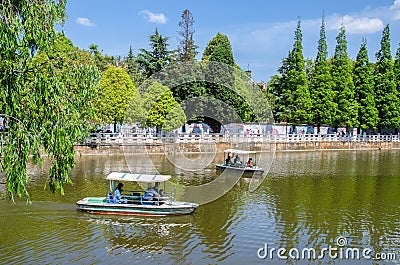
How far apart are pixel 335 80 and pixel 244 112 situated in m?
13.1

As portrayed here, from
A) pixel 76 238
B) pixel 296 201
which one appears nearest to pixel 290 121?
pixel 296 201

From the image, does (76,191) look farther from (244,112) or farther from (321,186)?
(244,112)

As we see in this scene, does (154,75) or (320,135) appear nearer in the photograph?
(154,75)

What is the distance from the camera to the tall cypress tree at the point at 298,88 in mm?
44344

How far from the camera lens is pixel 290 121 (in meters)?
44.9

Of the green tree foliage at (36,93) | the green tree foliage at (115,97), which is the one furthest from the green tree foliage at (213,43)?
the green tree foliage at (36,93)

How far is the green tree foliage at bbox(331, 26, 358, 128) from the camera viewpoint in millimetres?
46562

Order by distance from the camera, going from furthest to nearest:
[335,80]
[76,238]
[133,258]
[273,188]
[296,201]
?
[335,80] < [273,188] < [296,201] < [76,238] < [133,258]

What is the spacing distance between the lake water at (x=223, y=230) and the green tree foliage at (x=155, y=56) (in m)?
23.8

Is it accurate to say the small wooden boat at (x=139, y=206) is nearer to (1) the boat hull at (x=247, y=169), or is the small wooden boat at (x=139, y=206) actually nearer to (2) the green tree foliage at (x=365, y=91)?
(1) the boat hull at (x=247, y=169)

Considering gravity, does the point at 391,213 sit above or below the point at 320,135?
below

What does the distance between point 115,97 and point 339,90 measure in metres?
27.7

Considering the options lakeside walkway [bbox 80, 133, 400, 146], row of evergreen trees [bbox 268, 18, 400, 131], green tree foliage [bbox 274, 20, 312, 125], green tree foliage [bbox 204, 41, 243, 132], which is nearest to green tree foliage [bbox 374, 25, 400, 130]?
row of evergreen trees [bbox 268, 18, 400, 131]

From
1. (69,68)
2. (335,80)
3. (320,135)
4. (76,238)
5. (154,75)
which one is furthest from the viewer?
(335,80)
